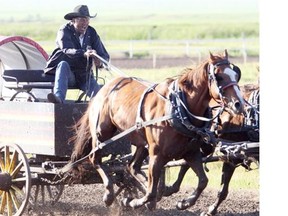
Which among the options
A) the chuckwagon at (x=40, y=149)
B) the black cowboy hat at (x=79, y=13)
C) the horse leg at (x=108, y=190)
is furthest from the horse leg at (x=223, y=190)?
the black cowboy hat at (x=79, y=13)

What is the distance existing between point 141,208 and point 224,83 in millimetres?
2410

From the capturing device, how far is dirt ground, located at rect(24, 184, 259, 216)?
373 inches

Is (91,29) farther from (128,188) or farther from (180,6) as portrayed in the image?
(180,6)

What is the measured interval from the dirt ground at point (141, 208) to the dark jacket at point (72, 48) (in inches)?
58.3

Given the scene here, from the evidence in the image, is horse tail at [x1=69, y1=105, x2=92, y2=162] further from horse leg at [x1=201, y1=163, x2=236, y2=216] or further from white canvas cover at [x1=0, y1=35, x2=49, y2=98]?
white canvas cover at [x1=0, y1=35, x2=49, y2=98]

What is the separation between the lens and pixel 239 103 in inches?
292

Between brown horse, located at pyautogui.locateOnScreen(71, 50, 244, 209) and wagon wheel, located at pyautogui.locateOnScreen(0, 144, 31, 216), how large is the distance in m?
0.79

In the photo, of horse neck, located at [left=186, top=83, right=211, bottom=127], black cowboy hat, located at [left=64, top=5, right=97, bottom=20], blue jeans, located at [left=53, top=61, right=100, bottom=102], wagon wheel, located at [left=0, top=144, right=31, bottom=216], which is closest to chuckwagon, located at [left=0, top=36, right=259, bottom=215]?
wagon wheel, located at [left=0, top=144, right=31, bottom=216]

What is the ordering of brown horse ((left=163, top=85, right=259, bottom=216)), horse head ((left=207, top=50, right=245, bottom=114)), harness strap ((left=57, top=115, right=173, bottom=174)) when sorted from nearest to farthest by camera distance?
horse head ((left=207, top=50, right=245, bottom=114)) → harness strap ((left=57, top=115, right=173, bottom=174)) → brown horse ((left=163, top=85, right=259, bottom=216))

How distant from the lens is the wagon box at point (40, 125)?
29.2 ft

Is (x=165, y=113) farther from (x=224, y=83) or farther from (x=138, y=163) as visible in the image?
(x=138, y=163)

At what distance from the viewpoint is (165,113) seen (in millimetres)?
Answer: 7996

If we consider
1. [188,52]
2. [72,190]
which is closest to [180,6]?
[188,52]
